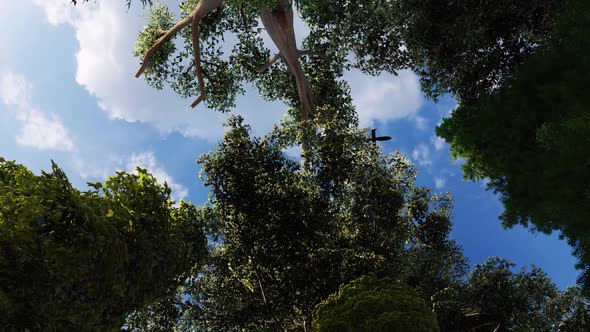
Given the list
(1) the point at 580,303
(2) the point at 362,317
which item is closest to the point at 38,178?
(2) the point at 362,317

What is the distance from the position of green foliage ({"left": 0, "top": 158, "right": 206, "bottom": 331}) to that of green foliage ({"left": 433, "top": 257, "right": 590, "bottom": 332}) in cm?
1491

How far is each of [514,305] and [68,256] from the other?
779 inches

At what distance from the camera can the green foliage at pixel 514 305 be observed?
2214cm

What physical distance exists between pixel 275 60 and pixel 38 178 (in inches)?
941

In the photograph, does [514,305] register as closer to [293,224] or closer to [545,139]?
[293,224]

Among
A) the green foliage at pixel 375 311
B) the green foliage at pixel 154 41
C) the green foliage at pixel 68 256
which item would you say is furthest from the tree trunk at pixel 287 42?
the green foliage at pixel 68 256

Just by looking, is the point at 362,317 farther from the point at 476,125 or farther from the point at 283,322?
the point at 476,125

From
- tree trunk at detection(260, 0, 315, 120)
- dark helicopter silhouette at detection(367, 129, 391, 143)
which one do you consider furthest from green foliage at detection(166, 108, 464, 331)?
tree trunk at detection(260, 0, 315, 120)

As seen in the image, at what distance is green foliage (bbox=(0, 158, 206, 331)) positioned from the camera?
9594 mm

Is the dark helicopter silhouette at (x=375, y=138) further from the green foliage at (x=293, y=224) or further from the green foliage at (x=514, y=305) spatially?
the green foliage at (x=514, y=305)

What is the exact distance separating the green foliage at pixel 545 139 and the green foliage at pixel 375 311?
4.44 metres

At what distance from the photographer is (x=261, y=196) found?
17.9 m

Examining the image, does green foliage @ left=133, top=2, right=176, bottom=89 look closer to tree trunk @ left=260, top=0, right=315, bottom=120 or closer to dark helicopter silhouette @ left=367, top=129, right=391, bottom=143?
tree trunk @ left=260, top=0, right=315, bottom=120

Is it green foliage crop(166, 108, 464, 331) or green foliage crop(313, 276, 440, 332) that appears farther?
green foliage crop(166, 108, 464, 331)
